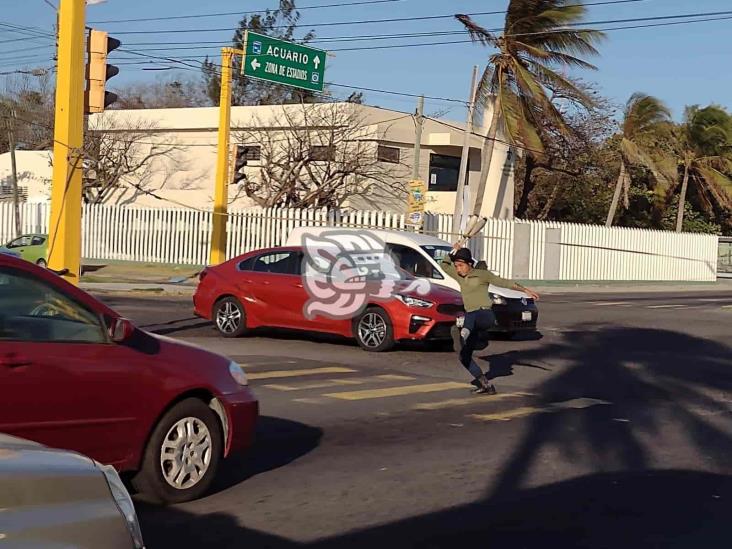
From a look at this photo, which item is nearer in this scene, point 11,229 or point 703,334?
point 703,334

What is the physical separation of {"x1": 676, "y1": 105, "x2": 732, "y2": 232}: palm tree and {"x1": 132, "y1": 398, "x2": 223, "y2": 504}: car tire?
51.5 metres

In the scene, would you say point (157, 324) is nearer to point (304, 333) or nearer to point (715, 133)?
point (304, 333)

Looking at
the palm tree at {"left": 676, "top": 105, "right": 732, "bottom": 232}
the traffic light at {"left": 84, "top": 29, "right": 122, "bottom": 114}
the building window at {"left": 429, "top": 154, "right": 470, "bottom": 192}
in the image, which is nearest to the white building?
the building window at {"left": 429, "top": 154, "right": 470, "bottom": 192}

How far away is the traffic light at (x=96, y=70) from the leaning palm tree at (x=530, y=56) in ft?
76.2

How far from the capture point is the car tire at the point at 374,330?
585 inches

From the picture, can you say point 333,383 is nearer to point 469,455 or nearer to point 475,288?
point 475,288

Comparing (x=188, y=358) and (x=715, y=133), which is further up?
(x=715, y=133)

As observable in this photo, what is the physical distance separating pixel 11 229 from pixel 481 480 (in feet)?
116

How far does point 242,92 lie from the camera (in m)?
64.6

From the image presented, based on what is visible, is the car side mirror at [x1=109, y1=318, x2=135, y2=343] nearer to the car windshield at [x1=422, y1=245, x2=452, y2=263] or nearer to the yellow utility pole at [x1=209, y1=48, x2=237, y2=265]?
the car windshield at [x1=422, y1=245, x2=452, y2=263]

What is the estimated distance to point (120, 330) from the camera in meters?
6.27

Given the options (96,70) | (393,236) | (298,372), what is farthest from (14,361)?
(393,236)

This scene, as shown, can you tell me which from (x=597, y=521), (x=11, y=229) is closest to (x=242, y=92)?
(x=11, y=229)
